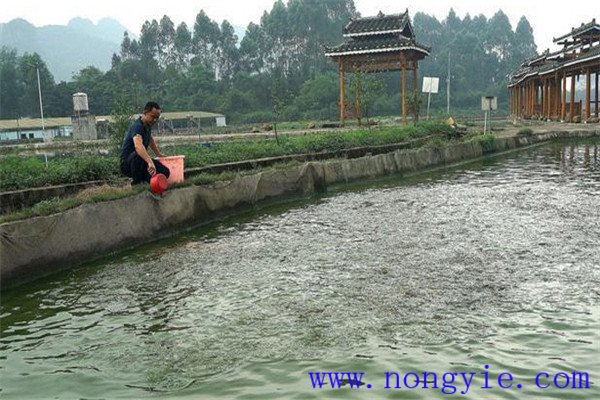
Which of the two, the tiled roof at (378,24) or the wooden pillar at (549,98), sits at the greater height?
the tiled roof at (378,24)

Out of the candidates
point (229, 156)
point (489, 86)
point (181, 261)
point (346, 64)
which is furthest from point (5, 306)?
point (489, 86)

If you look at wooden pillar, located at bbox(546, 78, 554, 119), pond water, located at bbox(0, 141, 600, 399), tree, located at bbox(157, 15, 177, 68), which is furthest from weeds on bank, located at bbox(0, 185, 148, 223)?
tree, located at bbox(157, 15, 177, 68)

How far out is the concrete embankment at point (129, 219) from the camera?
24.0ft

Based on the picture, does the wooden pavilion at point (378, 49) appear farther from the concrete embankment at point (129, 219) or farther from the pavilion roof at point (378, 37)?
the concrete embankment at point (129, 219)

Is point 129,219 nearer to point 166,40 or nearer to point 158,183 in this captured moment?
point 158,183

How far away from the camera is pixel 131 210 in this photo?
358 inches

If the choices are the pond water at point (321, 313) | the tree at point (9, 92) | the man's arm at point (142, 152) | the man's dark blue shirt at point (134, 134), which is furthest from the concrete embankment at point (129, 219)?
the tree at point (9, 92)

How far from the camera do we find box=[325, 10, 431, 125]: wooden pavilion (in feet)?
108

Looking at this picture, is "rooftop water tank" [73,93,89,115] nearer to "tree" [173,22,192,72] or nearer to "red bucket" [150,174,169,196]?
"red bucket" [150,174,169,196]

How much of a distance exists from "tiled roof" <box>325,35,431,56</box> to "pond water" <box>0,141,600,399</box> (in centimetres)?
2382

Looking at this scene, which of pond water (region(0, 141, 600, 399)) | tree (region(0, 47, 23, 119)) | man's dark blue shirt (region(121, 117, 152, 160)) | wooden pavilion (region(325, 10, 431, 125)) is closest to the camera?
pond water (region(0, 141, 600, 399))

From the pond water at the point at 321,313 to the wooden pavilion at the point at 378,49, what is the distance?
24.0 meters

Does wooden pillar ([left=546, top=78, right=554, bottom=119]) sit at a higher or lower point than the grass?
higher

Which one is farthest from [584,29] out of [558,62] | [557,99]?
[557,99]
